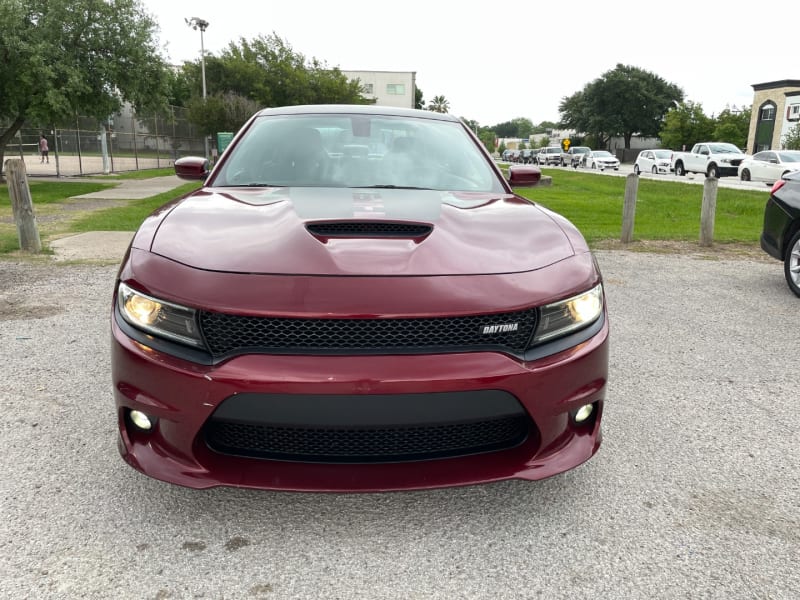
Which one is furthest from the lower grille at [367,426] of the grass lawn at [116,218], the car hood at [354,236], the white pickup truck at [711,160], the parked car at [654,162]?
the parked car at [654,162]

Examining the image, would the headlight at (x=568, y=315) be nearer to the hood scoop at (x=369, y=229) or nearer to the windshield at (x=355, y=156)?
the hood scoop at (x=369, y=229)

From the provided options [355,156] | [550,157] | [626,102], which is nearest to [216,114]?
[550,157]

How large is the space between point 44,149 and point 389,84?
209 ft

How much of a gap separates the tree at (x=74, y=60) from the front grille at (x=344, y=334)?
16153mm

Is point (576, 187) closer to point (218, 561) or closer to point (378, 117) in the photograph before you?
point (378, 117)

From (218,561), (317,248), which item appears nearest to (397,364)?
(317,248)

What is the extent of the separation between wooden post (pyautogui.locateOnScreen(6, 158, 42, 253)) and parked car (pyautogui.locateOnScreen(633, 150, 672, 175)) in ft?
101

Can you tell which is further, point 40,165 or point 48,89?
point 40,165

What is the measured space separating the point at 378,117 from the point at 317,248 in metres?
1.85

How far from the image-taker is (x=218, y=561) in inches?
83.9

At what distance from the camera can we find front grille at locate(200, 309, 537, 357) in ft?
6.56

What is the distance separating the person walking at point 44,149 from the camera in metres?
26.1

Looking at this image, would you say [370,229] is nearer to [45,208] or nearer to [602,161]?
[45,208]

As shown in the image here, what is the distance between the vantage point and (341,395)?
195 centimetres
